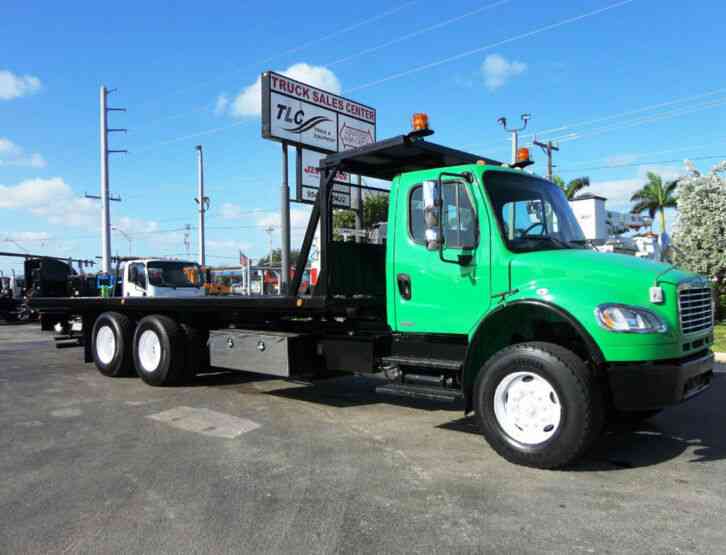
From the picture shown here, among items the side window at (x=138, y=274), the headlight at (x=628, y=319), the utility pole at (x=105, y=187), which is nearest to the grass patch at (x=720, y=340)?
the headlight at (x=628, y=319)

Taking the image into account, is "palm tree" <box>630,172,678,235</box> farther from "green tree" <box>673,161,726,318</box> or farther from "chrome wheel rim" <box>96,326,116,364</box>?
"chrome wheel rim" <box>96,326,116,364</box>

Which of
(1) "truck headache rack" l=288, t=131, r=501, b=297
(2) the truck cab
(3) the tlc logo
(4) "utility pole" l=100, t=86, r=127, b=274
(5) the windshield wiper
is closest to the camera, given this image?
(5) the windshield wiper

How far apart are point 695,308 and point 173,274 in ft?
49.1

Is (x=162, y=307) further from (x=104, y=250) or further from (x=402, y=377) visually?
(x=104, y=250)

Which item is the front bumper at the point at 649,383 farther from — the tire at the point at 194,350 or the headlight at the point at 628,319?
the tire at the point at 194,350

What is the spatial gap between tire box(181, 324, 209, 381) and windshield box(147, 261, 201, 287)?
344 inches

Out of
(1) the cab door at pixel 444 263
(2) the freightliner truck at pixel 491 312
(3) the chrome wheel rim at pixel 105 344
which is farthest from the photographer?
(3) the chrome wheel rim at pixel 105 344

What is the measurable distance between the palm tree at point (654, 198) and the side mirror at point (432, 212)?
174ft

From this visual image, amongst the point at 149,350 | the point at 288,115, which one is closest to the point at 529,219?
the point at 149,350

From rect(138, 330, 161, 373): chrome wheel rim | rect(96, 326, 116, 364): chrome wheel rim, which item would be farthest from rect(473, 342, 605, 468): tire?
rect(96, 326, 116, 364): chrome wheel rim

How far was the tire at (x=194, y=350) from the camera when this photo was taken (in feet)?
28.8

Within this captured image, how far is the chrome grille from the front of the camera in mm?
4648

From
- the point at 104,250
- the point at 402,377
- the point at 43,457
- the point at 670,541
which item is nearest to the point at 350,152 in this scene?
the point at 402,377

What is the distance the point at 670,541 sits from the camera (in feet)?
11.4
